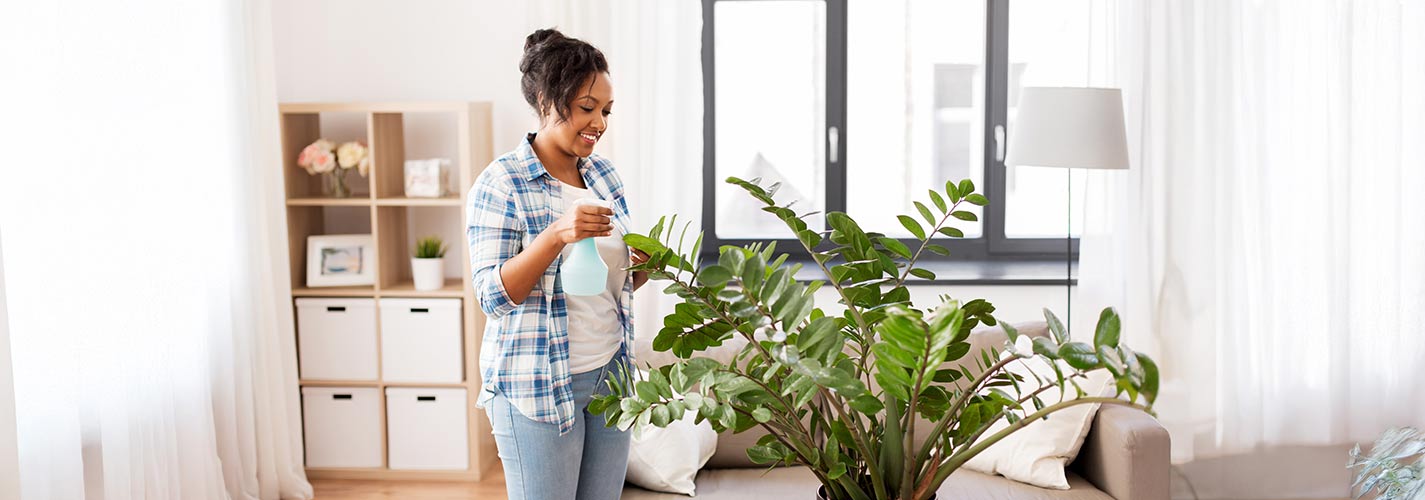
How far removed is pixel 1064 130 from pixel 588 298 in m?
1.64

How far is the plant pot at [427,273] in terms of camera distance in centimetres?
364

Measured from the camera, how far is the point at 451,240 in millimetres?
3906

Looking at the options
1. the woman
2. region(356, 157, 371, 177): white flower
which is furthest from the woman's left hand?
region(356, 157, 371, 177): white flower

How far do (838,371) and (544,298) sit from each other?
87 centimetres

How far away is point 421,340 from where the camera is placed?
3.64 meters

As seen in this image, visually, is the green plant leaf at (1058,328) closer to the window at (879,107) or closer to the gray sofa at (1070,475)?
the gray sofa at (1070,475)

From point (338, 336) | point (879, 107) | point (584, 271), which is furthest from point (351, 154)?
point (584, 271)

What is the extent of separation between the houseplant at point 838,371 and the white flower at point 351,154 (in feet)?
8.39

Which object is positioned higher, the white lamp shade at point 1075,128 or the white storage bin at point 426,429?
the white lamp shade at point 1075,128

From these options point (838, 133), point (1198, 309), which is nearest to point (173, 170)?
point (838, 133)

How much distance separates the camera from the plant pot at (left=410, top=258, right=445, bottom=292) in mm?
3639

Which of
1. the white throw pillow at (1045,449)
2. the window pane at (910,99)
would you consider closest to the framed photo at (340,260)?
the window pane at (910,99)

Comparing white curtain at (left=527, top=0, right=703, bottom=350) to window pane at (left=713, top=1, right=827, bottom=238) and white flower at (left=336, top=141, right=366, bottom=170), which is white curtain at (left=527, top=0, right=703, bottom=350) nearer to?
window pane at (left=713, top=1, right=827, bottom=238)

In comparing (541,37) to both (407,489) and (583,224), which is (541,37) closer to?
(583,224)
